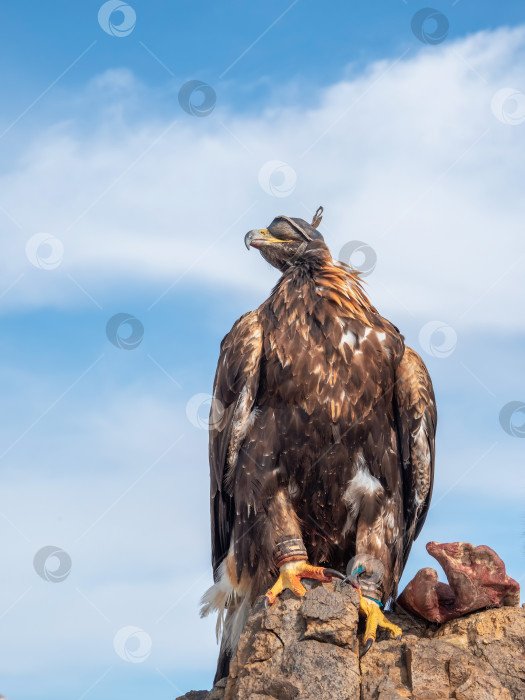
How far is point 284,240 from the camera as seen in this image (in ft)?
27.4

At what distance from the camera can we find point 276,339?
746 centimetres

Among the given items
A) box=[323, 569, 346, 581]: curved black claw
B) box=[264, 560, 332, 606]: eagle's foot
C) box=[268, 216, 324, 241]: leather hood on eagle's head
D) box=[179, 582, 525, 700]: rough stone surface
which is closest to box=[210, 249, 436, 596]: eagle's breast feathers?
box=[264, 560, 332, 606]: eagle's foot

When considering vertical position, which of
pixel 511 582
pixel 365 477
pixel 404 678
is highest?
pixel 365 477

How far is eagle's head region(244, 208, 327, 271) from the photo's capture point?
826 centimetres

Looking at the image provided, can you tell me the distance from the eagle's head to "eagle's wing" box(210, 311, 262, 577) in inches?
30.0

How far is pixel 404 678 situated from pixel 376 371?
2518 millimetres

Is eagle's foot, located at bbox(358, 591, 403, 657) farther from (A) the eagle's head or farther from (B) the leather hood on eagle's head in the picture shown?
(B) the leather hood on eagle's head

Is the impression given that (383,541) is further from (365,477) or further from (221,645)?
(221,645)

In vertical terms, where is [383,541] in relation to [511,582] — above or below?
above

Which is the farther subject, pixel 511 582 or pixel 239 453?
pixel 239 453

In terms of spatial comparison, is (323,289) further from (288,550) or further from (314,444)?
(288,550)

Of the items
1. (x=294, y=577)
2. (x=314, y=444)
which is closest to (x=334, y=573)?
(x=294, y=577)

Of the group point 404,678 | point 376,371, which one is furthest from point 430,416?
point 404,678

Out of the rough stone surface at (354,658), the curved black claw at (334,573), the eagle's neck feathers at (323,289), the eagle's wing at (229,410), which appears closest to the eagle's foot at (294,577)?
the curved black claw at (334,573)
